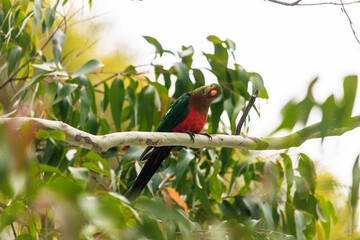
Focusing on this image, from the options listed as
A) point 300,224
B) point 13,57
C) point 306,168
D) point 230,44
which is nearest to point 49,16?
point 13,57

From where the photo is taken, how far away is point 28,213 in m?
1.46

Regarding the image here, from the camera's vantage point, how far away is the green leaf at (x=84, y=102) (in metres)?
2.11

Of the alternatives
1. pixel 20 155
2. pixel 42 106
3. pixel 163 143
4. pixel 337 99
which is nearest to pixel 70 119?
pixel 42 106

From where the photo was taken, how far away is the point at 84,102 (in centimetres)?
216

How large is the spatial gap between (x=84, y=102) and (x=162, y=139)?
79 centimetres

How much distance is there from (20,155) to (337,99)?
0.52 meters

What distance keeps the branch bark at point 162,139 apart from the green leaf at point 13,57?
1.07 metres

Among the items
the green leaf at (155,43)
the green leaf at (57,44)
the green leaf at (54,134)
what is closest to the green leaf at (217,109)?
the green leaf at (155,43)

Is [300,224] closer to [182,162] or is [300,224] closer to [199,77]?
[182,162]

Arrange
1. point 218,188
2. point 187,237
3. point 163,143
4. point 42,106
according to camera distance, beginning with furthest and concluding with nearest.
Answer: point 42,106, point 218,188, point 163,143, point 187,237

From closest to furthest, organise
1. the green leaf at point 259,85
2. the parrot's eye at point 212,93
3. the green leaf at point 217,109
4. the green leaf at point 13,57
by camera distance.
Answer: the green leaf at point 259,85, the parrot's eye at point 212,93, the green leaf at point 13,57, the green leaf at point 217,109

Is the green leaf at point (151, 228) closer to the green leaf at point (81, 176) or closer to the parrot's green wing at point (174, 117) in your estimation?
the green leaf at point (81, 176)

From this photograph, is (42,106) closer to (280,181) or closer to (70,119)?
(70,119)

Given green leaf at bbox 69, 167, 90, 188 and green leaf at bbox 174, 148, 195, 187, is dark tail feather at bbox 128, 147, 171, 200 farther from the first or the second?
green leaf at bbox 69, 167, 90, 188
